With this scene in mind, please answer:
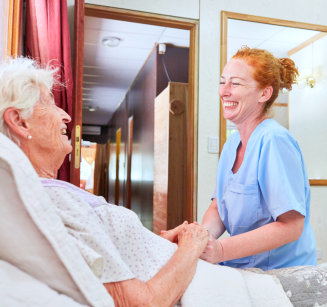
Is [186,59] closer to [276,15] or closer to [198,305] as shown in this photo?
[276,15]

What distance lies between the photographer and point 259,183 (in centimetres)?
124

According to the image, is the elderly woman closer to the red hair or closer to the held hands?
the held hands

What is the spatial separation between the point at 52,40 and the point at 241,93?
136 cm

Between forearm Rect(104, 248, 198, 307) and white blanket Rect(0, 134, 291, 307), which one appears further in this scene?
forearm Rect(104, 248, 198, 307)

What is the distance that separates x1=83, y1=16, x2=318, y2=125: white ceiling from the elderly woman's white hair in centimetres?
225

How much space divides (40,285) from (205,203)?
2.37 m

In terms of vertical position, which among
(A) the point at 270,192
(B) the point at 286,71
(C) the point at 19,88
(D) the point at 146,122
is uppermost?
(D) the point at 146,122

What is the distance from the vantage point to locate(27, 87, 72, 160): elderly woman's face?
104cm

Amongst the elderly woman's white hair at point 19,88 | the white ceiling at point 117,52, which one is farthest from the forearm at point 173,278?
the white ceiling at point 117,52

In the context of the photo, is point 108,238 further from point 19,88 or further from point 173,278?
point 19,88

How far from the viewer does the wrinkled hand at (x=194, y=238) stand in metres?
1.04

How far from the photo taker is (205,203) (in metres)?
2.92

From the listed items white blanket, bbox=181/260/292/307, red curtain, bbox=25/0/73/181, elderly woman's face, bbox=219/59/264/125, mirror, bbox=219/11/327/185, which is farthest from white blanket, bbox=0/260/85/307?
mirror, bbox=219/11/327/185

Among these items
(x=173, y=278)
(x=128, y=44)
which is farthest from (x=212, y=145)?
(x=128, y=44)
